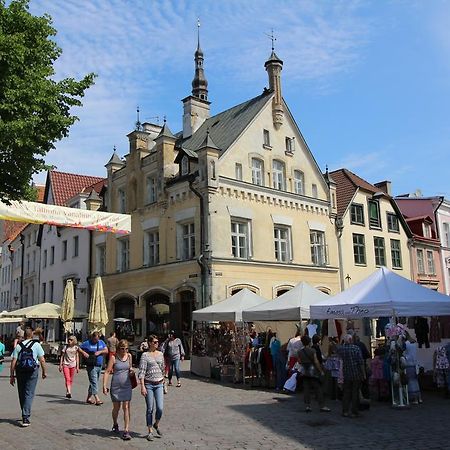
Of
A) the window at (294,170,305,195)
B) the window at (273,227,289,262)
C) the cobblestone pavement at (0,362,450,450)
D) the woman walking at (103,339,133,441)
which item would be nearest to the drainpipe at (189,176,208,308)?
the window at (273,227,289,262)

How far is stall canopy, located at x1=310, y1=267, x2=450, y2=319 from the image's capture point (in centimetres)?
1330

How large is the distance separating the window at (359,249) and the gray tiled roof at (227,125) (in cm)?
973

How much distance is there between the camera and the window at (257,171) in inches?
1091

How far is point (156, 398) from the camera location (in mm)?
9125

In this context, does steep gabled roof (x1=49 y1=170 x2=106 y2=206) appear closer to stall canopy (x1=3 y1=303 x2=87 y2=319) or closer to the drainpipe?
stall canopy (x1=3 y1=303 x2=87 y2=319)

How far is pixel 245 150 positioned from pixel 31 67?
1635 cm

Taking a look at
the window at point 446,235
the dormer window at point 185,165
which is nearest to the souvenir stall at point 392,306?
the dormer window at point 185,165

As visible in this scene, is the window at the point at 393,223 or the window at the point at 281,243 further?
the window at the point at 393,223

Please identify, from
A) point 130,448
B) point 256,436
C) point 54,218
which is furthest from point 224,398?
point 54,218

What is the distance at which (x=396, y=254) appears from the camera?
35.1 m

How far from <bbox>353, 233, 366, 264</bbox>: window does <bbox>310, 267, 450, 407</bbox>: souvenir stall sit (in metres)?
17.8

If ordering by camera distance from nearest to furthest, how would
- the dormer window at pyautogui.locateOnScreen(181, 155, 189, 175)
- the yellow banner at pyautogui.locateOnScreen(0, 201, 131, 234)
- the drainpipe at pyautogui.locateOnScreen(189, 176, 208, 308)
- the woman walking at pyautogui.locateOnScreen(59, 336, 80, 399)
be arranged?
the woman walking at pyautogui.locateOnScreen(59, 336, 80, 399) < the yellow banner at pyautogui.locateOnScreen(0, 201, 131, 234) < the drainpipe at pyautogui.locateOnScreen(189, 176, 208, 308) < the dormer window at pyautogui.locateOnScreen(181, 155, 189, 175)

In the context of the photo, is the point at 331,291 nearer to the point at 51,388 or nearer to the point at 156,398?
the point at 51,388

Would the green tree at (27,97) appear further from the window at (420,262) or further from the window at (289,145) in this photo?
the window at (420,262)
